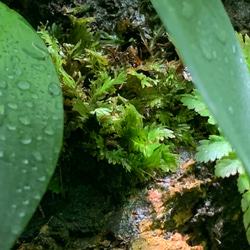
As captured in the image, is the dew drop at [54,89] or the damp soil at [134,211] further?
the damp soil at [134,211]

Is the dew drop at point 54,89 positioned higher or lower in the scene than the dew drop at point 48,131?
higher

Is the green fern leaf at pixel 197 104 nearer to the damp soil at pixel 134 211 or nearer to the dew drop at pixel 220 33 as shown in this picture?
the damp soil at pixel 134 211

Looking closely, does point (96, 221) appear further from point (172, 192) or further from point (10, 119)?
point (10, 119)

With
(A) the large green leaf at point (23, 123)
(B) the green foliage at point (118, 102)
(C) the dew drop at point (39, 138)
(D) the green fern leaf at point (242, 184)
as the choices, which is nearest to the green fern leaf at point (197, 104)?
(B) the green foliage at point (118, 102)

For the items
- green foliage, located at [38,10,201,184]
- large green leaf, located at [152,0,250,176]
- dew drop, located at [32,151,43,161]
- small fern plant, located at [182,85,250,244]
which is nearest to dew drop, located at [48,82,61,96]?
dew drop, located at [32,151,43,161]

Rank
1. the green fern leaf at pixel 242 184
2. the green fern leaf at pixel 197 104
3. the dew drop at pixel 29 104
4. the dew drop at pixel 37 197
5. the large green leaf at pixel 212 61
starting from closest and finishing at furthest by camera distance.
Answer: the large green leaf at pixel 212 61
the dew drop at pixel 37 197
the dew drop at pixel 29 104
the green fern leaf at pixel 242 184
the green fern leaf at pixel 197 104

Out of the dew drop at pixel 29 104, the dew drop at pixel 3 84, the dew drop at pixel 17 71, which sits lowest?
the dew drop at pixel 29 104

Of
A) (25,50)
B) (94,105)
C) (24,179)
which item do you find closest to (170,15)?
(24,179)

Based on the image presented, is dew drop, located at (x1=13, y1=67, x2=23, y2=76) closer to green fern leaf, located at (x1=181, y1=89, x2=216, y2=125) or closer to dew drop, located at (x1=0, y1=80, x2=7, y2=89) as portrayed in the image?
dew drop, located at (x1=0, y1=80, x2=7, y2=89)

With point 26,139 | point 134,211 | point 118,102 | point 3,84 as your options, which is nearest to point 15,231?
point 26,139
